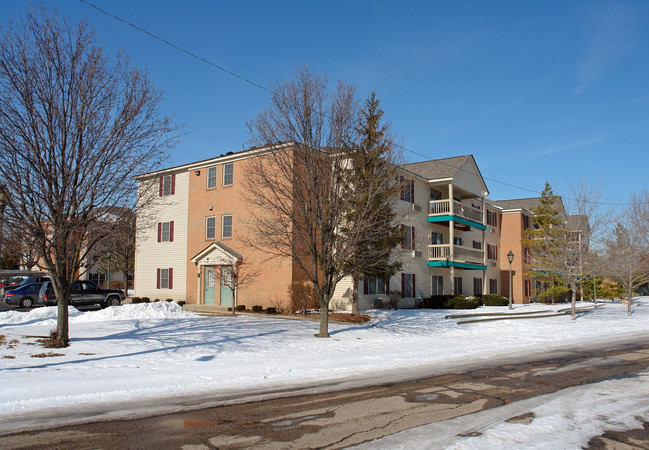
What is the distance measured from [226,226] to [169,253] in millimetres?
5380

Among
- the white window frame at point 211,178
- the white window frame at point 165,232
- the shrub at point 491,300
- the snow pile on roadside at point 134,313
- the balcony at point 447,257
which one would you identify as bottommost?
the shrub at point 491,300

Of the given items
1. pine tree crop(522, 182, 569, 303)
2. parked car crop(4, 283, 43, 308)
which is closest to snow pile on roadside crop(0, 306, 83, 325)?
parked car crop(4, 283, 43, 308)

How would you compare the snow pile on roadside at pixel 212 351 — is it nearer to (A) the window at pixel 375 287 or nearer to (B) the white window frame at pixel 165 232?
(A) the window at pixel 375 287

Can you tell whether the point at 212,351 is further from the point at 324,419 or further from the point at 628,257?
the point at 628,257

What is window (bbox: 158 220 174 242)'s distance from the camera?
33.1 metres

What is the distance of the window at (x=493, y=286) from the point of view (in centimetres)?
4362

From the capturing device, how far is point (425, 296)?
3431 centimetres

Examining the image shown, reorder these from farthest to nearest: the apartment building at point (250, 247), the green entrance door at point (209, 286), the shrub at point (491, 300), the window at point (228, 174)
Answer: the shrub at point (491, 300), the window at point (228, 174), the green entrance door at point (209, 286), the apartment building at point (250, 247)

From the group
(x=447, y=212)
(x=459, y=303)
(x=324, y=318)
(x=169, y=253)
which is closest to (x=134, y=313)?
(x=324, y=318)

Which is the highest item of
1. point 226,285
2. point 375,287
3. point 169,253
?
point 169,253

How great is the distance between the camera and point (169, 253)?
32938mm

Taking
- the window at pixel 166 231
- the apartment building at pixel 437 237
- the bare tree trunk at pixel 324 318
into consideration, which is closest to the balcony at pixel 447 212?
the apartment building at pixel 437 237

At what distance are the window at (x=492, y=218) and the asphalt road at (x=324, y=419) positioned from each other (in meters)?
34.1

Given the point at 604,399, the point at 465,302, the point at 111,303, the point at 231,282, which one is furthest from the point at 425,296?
the point at 604,399
